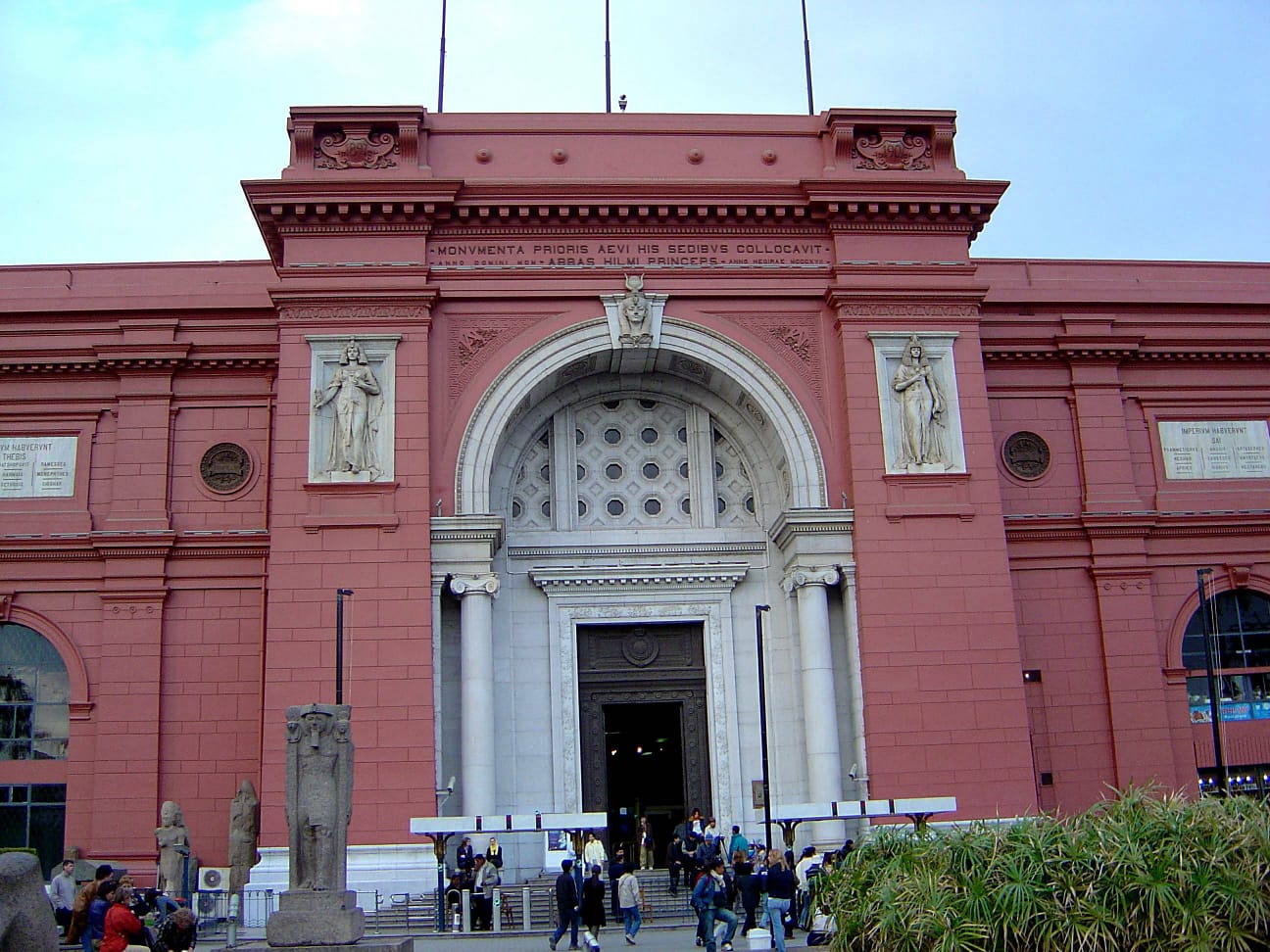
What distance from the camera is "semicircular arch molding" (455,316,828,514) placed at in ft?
88.9

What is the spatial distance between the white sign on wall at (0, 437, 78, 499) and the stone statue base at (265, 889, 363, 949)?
16.3m

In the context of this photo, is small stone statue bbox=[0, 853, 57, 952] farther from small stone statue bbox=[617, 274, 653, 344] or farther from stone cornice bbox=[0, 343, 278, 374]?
stone cornice bbox=[0, 343, 278, 374]

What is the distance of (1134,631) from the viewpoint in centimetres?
2944

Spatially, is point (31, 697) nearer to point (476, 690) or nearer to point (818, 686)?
point (476, 690)

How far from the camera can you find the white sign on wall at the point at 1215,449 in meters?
31.0

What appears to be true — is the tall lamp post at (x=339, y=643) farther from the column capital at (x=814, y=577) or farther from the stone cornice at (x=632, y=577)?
the column capital at (x=814, y=577)

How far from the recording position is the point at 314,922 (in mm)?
15109

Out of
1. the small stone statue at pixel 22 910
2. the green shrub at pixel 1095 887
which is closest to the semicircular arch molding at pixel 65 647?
the small stone statue at pixel 22 910

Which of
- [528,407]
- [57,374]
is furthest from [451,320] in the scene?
[57,374]

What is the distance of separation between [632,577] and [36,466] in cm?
1261

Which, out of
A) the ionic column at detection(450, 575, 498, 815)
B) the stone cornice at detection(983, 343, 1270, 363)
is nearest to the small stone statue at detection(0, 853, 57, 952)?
the ionic column at detection(450, 575, 498, 815)

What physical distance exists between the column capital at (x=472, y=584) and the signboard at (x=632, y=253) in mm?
6209

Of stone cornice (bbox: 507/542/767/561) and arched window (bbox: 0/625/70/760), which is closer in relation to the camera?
arched window (bbox: 0/625/70/760)

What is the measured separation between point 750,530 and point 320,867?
15.4 m
